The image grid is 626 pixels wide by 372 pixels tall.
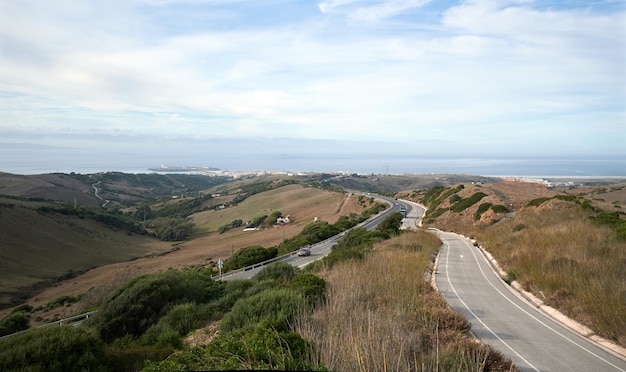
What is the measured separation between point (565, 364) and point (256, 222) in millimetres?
73608

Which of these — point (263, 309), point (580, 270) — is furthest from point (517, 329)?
point (263, 309)

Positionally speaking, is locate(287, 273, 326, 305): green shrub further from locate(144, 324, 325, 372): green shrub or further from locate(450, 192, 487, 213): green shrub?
locate(450, 192, 487, 213): green shrub

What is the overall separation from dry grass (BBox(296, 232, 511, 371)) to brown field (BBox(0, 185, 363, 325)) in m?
18.1

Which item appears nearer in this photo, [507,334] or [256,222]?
[507,334]

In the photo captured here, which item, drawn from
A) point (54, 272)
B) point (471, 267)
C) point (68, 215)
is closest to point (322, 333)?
point (471, 267)

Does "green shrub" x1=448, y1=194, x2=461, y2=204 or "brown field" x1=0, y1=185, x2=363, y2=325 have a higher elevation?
"green shrub" x1=448, y1=194, x2=461, y2=204

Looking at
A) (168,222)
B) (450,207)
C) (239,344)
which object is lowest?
(168,222)

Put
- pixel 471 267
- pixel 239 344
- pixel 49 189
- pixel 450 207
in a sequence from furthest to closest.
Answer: pixel 49 189 < pixel 450 207 < pixel 471 267 < pixel 239 344

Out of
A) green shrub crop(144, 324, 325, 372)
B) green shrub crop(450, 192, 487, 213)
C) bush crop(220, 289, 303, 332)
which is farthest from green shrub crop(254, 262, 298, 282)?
green shrub crop(450, 192, 487, 213)

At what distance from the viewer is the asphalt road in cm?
748

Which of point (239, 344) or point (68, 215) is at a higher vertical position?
point (239, 344)

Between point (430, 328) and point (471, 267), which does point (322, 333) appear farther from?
point (471, 267)

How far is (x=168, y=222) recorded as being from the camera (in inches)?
3467

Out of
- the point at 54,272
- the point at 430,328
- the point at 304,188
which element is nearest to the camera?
the point at 430,328
